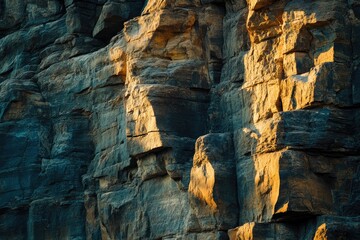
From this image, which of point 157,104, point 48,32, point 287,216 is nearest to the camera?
point 287,216

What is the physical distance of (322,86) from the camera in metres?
55.0

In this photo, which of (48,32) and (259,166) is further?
(48,32)

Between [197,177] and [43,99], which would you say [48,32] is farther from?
[197,177]

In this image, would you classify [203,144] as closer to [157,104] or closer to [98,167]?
[157,104]

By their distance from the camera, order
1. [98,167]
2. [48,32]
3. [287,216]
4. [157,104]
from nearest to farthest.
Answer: [287,216] < [157,104] < [98,167] < [48,32]

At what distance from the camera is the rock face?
179 feet

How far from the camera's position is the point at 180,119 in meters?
60.2

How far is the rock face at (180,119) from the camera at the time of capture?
5447 centimetres

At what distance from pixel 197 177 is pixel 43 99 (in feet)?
43.8

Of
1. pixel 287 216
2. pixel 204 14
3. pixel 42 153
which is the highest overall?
pixel 204 14

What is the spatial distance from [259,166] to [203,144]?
284cm

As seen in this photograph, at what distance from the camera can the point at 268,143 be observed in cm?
5488

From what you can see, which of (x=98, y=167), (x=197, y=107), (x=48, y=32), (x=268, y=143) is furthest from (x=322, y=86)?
(x=48, y=32)

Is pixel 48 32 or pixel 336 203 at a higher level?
pixel 48 32
